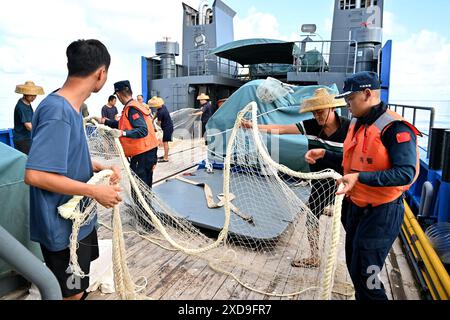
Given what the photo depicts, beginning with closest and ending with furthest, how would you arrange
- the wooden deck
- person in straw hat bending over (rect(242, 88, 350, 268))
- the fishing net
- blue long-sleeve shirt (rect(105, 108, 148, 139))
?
the fishing net, the wooden deck, person in straw hat bending over (rect(242, 88, 350, 268)), blue long-sleeve shirt (rect(105, 108, 148, 139))

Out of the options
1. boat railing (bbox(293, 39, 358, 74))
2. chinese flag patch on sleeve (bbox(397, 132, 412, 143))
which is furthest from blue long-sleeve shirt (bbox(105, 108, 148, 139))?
boat railing (bbox(293, 39, 358, 74))

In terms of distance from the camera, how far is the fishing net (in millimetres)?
2451

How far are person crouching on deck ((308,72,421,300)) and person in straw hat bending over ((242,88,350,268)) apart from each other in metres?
0.55

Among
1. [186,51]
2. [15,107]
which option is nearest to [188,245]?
[15,107]

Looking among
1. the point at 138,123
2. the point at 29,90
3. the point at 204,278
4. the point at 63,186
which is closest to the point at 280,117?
the point at 138,123

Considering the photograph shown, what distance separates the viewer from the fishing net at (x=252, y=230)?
2451 millimetres

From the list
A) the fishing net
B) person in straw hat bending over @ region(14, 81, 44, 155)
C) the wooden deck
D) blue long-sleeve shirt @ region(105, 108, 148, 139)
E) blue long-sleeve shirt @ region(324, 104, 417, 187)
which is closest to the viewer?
blue long-sleeve shirt @ region(324, 104, 417, 187)

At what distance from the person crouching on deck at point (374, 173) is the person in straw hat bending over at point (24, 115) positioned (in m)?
5.47

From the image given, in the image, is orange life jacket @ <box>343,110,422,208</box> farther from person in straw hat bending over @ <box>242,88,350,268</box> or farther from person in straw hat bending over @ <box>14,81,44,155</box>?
person in straw hat bending over @ <box>14,81,44,155</box>

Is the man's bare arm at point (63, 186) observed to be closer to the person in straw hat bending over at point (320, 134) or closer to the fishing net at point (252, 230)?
the fishing net at point (252, 230)

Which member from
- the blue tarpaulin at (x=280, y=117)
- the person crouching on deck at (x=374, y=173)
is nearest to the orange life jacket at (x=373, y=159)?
the person crouching on deck at (x=374, y=173)

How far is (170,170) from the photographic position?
7.18 meters

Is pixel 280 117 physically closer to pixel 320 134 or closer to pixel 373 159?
pixel 320 134
